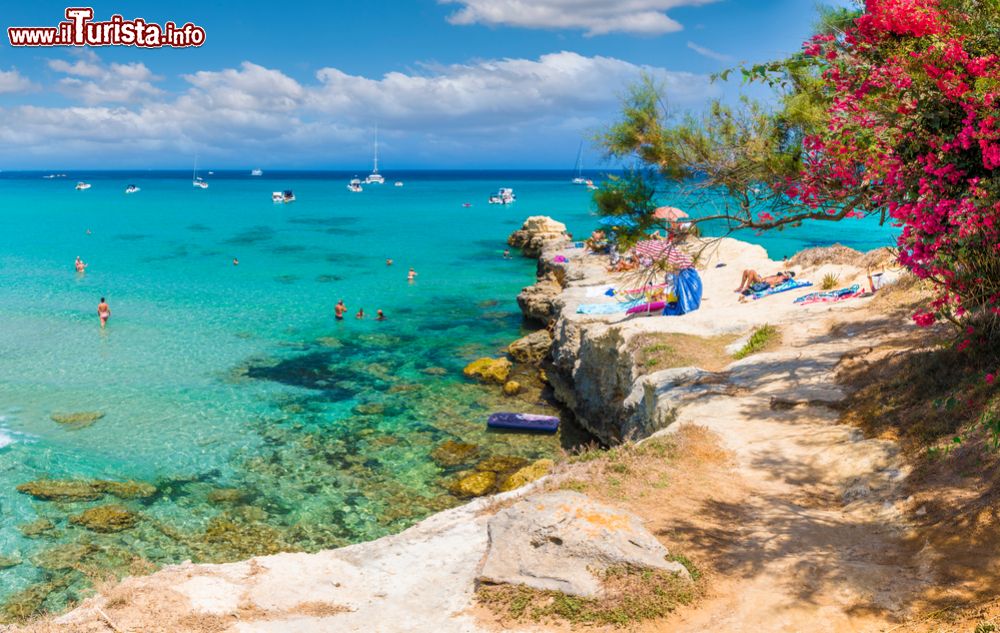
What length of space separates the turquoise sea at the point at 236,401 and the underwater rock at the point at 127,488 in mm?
186

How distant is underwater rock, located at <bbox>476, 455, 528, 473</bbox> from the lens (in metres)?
17.3

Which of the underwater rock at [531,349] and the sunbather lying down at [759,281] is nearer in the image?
the sunbather lying down at [759,281]

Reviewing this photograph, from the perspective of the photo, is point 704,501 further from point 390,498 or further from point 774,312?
point 774,312

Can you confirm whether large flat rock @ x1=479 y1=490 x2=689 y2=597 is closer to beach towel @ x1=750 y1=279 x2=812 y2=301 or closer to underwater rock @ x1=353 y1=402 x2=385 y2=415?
underwater rock @ x1=353 y1=402 x2=385 y2=415

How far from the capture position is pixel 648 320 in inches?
783

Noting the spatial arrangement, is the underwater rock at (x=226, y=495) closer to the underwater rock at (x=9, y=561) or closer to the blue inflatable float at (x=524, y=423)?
the underwater rock at (x=9, y=561)

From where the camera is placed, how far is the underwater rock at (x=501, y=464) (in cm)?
1733

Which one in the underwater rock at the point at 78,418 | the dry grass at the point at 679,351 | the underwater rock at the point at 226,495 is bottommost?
the underwater rock at the point at 226,495

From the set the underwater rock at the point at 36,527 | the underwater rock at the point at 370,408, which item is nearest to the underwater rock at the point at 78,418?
the underwater rock at the point at 36,527

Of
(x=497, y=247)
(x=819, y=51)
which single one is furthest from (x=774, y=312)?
(x=497, y=247)

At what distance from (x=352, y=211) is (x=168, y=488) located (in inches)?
3619

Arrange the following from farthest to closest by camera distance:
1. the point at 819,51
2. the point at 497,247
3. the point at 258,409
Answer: the point at 497,247, the point at 258,409, the point at 819,51

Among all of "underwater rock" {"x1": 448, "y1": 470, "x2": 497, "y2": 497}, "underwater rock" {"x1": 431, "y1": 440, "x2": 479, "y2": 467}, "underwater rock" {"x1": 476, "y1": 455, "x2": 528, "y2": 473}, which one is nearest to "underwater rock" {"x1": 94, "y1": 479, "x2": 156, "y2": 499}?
"underwater rock" {"x1": 431, "y1": 440, "x2": 479, "y2": 467}

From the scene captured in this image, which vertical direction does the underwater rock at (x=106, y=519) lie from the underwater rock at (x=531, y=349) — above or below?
below
